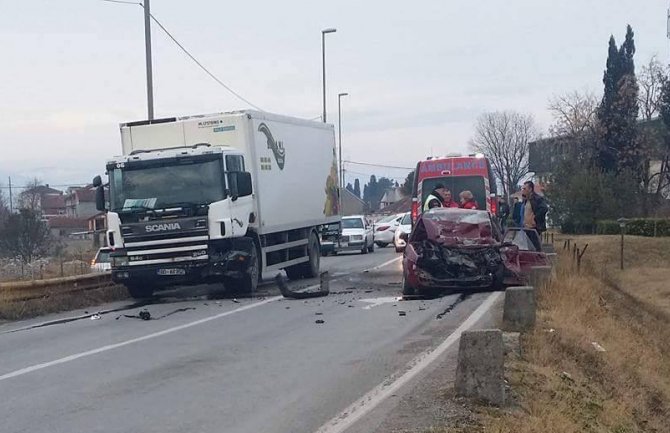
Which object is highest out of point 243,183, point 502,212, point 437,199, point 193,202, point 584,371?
point 243,183

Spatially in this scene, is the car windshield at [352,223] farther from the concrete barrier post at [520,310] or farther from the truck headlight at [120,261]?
the concrete barrier post at [520,310]

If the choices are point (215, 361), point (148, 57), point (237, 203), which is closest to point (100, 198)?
point (237, 203)

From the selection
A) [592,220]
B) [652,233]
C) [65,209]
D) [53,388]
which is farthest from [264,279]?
[65,209]

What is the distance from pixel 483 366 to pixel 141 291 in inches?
466

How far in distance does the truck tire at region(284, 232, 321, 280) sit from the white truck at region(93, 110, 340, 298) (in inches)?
114

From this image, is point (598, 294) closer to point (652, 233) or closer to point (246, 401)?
point (246, 401)

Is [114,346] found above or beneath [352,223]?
beneath

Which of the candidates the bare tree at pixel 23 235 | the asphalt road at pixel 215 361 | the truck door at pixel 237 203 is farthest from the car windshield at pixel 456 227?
the bare tree at pixel 23 235

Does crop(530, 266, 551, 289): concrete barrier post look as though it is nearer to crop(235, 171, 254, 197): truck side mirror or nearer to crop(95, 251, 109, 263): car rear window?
crop(235, 171, 254, 197): truck side mirror

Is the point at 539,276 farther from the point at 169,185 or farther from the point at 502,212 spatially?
the point at 502,212

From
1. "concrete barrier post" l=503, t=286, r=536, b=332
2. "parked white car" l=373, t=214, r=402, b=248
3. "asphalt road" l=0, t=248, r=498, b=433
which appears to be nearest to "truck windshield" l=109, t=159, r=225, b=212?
"asphalt road" l=0, t=248, r=498, b=433

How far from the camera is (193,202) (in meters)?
15.8

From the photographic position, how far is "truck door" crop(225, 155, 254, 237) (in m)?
16.0

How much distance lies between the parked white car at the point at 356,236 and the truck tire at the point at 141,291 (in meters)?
16.7
